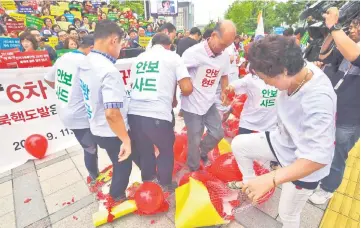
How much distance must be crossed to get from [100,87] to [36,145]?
2.13 metres

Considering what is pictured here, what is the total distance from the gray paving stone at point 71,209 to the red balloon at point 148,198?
27.2 inches

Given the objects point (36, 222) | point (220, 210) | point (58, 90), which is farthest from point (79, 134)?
point (220, 210)

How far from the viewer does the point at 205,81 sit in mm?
2568

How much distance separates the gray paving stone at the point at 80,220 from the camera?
2197 millimetres

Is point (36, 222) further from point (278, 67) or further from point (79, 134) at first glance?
point (278, 67)

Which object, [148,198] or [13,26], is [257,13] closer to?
[13,26]

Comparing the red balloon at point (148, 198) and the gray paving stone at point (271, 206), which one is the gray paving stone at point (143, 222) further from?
the gray paving stone at point (271, 206)

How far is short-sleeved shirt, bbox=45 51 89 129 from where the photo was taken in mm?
2291

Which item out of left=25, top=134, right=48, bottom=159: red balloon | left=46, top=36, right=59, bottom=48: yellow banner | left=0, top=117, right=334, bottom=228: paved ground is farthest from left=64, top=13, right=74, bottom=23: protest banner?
left=0, top=117, right=334, bottom=228: paved ground

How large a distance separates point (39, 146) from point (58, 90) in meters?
1.41

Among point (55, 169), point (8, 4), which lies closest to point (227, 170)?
point (55, 169)

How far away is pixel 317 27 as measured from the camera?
1.86 metres

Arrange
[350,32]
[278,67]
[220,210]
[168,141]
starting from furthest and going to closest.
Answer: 1. [168,141]
2. [220,210]
3. [350,32]
4. [278,67]

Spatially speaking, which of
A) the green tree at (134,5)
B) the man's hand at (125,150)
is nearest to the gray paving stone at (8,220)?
the man's hand at (125,150)
